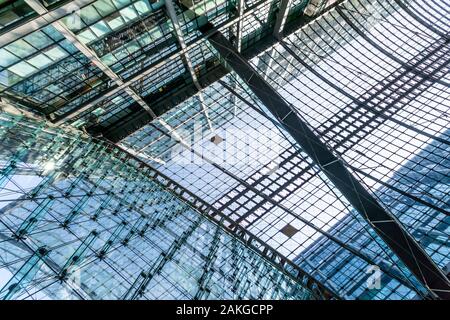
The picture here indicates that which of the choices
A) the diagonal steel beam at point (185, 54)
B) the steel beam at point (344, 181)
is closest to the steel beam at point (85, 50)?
the diagonal steel beam at point (185, 54)

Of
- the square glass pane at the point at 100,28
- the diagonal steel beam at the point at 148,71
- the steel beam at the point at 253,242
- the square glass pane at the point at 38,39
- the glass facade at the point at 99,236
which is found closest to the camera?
the glass facade at the point at 99,236

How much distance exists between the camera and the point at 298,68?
2895cm

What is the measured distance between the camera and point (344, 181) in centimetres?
1808

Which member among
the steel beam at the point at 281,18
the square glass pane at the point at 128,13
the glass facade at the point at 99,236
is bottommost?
the glass facade at the point at 99,236

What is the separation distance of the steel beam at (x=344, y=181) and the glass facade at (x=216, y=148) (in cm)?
16

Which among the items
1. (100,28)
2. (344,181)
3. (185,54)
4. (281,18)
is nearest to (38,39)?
(100,28)

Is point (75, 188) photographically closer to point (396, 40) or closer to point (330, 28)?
point (330, 28)

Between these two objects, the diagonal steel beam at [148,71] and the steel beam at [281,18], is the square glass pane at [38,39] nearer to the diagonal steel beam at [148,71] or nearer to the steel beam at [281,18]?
the diagonal steel beam at [148,71]

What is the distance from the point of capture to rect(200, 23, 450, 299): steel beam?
15.4 m

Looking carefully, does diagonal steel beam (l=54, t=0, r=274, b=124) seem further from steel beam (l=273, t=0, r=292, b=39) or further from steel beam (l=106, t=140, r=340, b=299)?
steel beam (l=106, t=140, r=340, b=299)

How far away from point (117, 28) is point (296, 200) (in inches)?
683

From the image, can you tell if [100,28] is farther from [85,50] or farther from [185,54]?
[185,54]

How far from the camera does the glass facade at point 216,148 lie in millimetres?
12266

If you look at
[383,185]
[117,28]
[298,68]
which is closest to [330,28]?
[298,68]
